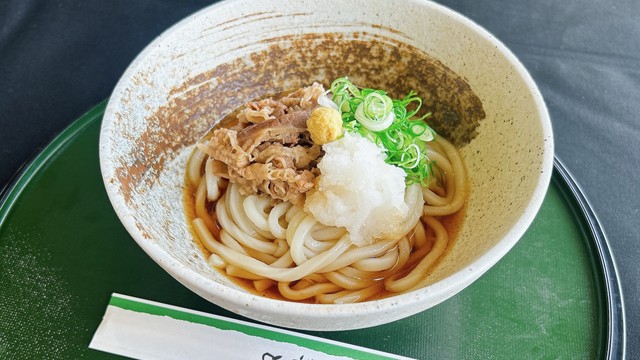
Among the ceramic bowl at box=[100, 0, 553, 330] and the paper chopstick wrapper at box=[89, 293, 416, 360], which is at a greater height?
the ceramic bowl at box=[100, 0, 553, 330]

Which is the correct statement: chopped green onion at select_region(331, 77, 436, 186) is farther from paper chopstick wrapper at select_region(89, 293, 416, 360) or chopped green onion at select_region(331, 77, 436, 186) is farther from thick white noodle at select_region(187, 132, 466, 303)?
paper chopstick wrapper at select_region(89, 293, 416, 360)

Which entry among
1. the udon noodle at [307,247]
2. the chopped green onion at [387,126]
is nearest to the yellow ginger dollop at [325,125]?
the chopped green onion at [387,126]

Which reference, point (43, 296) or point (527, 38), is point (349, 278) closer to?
point (43, 296)

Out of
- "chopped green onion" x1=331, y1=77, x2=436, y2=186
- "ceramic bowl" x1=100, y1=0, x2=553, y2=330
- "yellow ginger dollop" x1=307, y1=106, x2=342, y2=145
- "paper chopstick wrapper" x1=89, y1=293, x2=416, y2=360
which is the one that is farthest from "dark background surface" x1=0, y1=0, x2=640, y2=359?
"yellow ginger dollop" x1=307, y1=106, x2=342, y2=145

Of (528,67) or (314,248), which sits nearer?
(314,248)

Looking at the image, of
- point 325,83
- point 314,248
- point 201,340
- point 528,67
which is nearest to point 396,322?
point 314,248

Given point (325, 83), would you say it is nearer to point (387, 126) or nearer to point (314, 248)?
point (387, 126)
